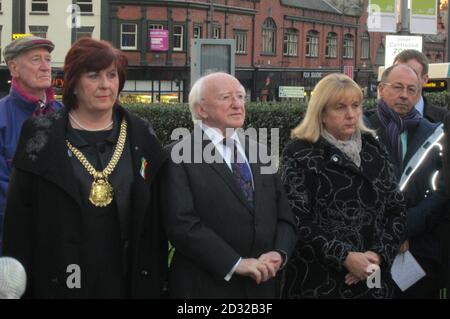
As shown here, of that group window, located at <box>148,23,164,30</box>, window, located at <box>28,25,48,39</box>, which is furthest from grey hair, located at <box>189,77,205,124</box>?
window, located at <box>28,25,48,39</box>

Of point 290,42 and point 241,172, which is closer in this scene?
point 241,172

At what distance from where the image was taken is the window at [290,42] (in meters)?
60.5

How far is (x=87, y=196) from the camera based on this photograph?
11.0 ft

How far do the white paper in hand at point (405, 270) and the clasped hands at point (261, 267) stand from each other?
3.24 feet

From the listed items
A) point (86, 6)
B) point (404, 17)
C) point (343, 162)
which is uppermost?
point (86, 6)

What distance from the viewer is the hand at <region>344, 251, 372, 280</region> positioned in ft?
12.1

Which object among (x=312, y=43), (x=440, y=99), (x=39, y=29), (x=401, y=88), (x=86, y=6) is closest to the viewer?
(x=401, y=88)

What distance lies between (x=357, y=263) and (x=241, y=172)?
2.47 feet

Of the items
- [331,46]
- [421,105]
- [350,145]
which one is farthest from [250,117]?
[331,46]

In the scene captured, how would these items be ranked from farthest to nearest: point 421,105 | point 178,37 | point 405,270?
1. point 178,37
2. point 421,105
3. point 405,270

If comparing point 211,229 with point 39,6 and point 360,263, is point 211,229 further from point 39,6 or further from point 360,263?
point 39,6

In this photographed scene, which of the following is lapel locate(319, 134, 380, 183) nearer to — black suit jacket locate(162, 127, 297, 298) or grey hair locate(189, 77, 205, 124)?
black suit jacket locate(162, 127, 297, 298)

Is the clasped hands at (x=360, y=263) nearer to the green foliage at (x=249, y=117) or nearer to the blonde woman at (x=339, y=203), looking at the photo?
the blonde woman at (x=339, y=203)

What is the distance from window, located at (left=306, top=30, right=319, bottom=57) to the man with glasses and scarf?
5938 centimetres
